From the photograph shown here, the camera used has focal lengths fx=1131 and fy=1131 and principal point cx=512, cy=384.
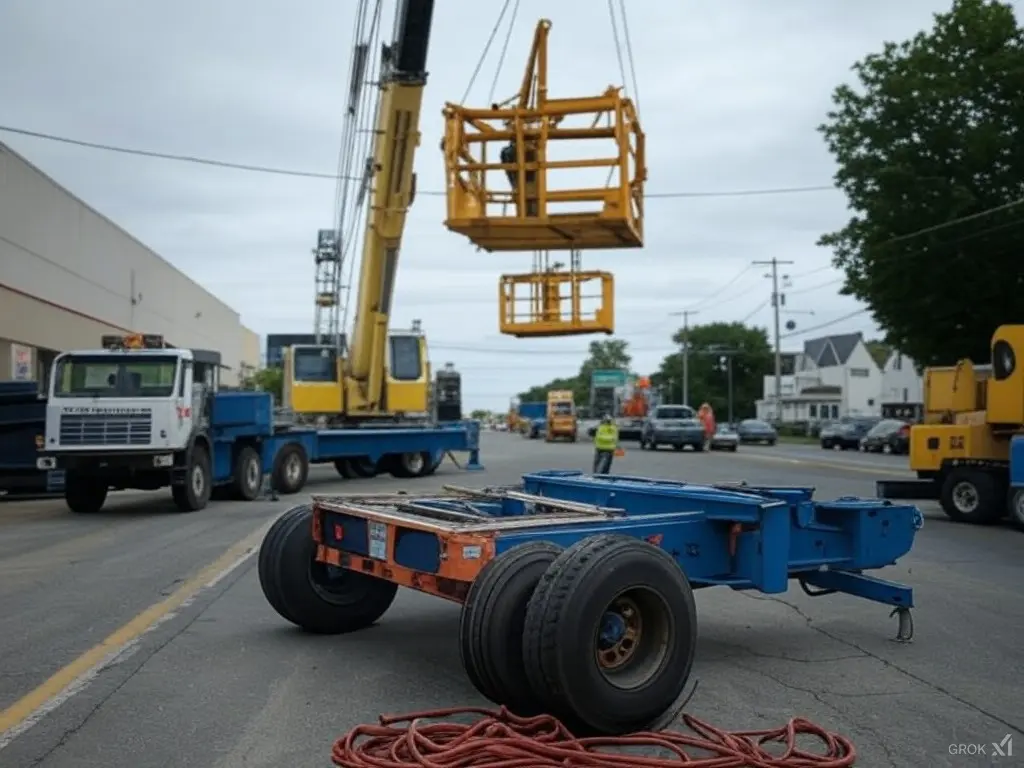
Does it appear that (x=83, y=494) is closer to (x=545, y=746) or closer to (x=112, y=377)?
(x=112, y=377)

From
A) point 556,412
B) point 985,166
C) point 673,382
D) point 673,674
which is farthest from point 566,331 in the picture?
point 673,382

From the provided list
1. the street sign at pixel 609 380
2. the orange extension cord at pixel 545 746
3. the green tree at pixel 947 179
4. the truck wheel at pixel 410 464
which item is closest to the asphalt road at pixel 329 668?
the orange extension cord at pixel 545 746

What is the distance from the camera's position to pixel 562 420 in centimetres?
6431

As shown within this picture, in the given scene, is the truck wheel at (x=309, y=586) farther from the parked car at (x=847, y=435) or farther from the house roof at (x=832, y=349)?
the house roof at (x=832, y=349)

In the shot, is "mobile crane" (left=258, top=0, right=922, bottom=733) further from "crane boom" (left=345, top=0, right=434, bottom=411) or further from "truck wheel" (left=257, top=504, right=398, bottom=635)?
"crane boom" (left=345, top=0, right=434, bottom=411)

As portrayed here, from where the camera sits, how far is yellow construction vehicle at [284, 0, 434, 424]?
18.0 meters

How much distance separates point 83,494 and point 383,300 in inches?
304

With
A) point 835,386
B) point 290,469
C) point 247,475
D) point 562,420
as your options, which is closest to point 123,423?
point 247,475

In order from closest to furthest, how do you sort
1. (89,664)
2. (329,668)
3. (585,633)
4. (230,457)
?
(585,633)
(329,668)
(89,664)
(230,457)

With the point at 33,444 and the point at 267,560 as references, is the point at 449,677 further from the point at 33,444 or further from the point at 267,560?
the point at 33,444

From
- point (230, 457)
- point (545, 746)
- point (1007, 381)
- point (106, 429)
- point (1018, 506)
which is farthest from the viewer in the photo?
point (230, 457)

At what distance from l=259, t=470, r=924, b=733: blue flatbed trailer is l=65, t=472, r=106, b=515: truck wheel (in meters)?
11.6

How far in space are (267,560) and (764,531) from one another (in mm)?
3360

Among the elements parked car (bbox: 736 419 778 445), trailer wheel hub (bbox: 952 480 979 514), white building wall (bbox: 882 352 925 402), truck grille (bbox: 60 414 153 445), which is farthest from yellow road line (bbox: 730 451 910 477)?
white building wall (bbox: 882 352 925 402)
